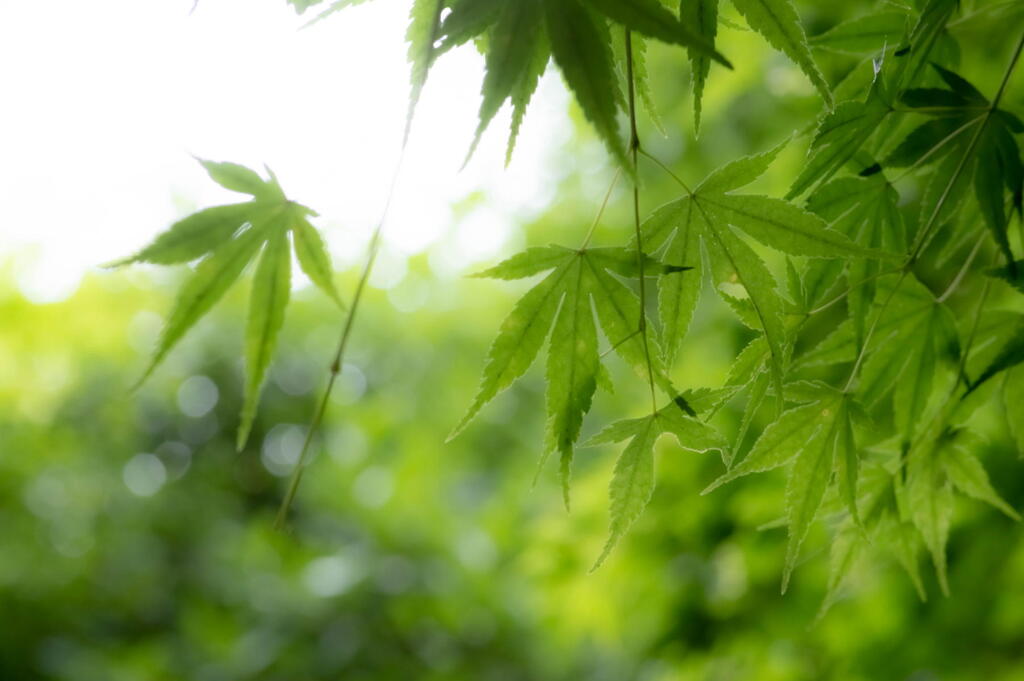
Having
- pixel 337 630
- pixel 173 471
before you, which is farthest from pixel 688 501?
pixel 173 471

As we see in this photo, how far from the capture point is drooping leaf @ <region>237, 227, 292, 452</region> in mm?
625

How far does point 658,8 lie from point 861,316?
0.31 m

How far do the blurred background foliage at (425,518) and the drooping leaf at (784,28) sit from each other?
0.07 meters

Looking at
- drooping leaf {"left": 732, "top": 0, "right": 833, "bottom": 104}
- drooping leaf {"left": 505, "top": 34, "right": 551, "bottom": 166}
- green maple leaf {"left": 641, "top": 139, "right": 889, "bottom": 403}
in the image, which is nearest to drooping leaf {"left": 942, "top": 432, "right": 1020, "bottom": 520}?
green maple leaf {"left": 641, "top": 139, "right": 889, "bottom": 403}

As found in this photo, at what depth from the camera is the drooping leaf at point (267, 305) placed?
2.05 ft

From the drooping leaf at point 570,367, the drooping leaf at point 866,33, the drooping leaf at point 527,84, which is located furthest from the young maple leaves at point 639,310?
the drooping leaf at point 866,33

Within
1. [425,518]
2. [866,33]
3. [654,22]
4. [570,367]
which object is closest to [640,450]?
[570,367]

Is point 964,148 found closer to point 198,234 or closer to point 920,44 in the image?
point 920,44

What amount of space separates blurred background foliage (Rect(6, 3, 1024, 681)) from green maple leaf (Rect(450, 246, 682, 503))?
113mm

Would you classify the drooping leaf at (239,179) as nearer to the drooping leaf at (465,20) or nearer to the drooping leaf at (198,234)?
the drooping leaf at (198,234)

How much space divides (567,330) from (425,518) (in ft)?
9.16

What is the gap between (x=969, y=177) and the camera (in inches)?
24.8

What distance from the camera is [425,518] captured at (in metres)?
→ 3.29

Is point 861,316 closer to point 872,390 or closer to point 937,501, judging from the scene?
point 872,390
